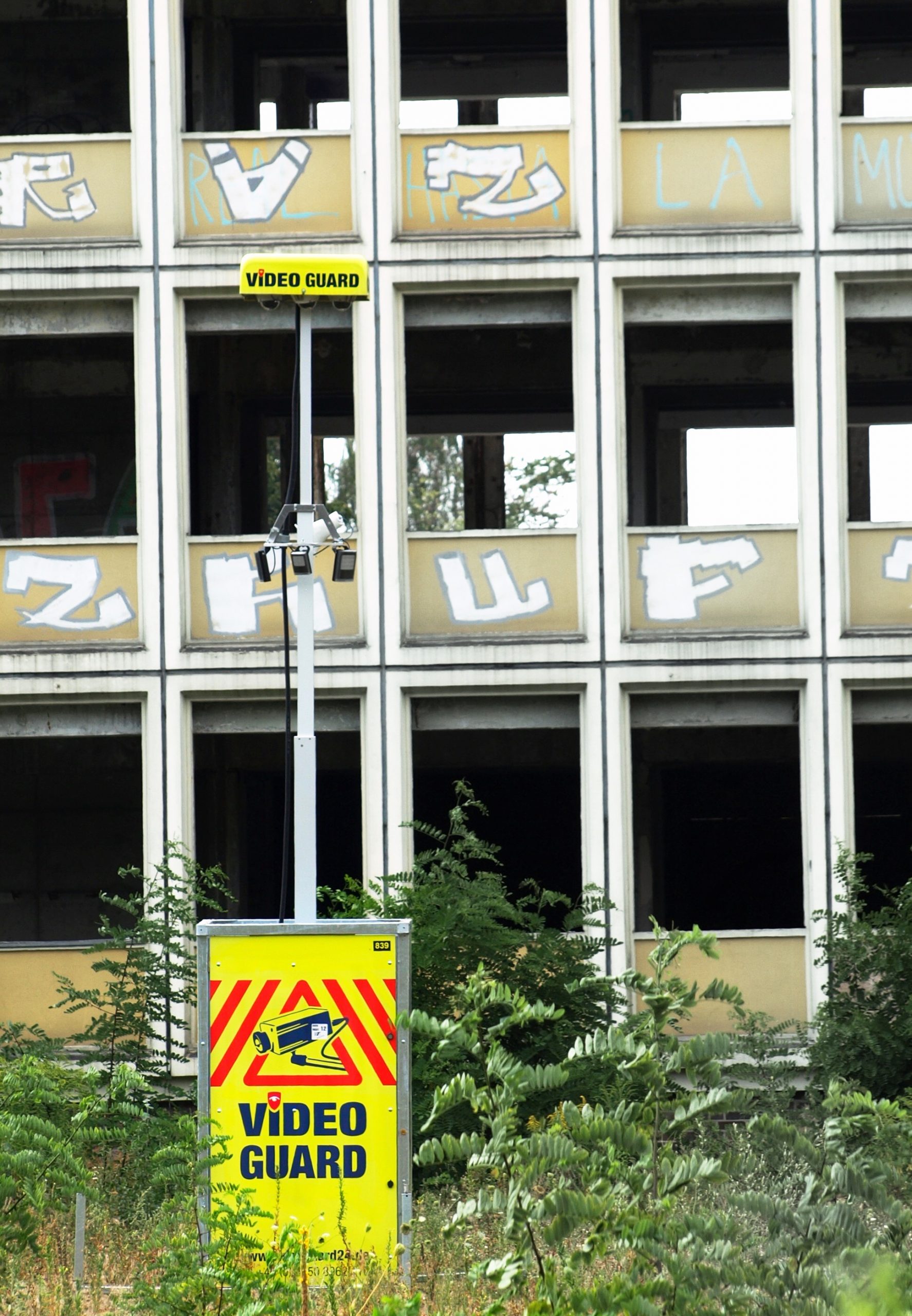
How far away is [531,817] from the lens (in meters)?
18.2

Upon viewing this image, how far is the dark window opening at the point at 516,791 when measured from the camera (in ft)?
59.3

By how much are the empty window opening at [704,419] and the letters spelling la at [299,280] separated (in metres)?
9.26

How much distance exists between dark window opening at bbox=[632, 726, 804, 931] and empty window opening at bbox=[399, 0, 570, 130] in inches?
272

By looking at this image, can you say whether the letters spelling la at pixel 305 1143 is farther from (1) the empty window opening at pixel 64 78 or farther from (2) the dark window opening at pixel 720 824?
(1) the empty window opening at pixel 64 78

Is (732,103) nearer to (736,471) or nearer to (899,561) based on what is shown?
(736,471)

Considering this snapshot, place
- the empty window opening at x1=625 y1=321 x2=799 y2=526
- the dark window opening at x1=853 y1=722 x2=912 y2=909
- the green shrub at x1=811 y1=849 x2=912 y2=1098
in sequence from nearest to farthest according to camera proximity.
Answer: the green shrub at x1=811 y1=849 x2=912 y2=1098 < the empty window opening at x1=625 y1=321 x2=799 y2=526 < the dark window opening at x1=853 y1=722 x2=912 y2=909

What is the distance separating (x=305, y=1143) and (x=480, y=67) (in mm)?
12889

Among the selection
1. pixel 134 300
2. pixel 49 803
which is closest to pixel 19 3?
pixel 134 300

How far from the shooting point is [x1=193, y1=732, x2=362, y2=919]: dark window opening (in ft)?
53.9

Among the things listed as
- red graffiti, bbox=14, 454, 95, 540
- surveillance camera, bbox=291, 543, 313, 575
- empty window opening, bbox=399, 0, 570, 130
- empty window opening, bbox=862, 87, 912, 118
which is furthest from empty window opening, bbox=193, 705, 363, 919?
empty window opening, bbox=862, 87, 912, 118

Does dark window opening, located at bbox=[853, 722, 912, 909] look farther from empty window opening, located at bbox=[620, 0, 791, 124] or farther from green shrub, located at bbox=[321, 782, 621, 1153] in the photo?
green shrub, located at bbox=[321, 782, 621, 1153]

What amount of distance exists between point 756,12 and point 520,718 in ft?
25.6

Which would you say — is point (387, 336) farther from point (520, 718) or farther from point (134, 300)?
point (520, 718)

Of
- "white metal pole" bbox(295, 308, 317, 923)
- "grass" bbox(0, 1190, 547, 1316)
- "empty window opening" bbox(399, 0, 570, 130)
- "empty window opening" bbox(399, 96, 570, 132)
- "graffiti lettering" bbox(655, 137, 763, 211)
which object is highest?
"empty window opening" bbox(399, 0, 570, 130)
